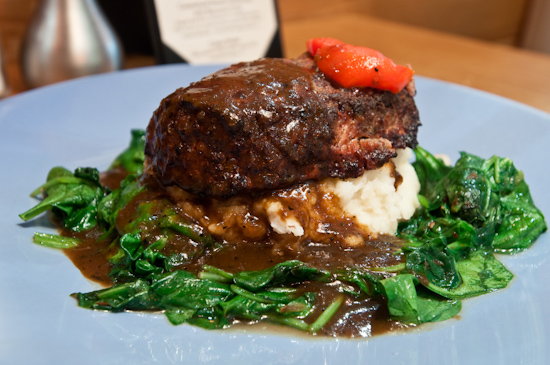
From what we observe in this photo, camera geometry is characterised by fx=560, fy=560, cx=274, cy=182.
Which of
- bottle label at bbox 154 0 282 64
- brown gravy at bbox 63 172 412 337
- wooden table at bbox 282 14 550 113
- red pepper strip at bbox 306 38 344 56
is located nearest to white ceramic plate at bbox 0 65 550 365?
brown gravy at bbox 63 172 412 337

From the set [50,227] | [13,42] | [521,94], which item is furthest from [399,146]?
[13,42]

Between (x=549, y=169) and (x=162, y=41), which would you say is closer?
(x=549, y=169)

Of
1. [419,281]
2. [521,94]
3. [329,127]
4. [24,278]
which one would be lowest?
[521,94]

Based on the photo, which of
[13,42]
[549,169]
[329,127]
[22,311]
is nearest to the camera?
[22,311]

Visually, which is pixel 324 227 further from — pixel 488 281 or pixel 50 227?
pixel 50 227

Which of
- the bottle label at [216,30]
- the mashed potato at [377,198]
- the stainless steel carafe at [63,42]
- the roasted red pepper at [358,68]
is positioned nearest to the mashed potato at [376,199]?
the mashed potato at [377,198]

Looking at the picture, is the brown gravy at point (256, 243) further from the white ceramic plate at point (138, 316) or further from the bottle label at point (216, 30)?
the bottle label at point (216, 30)
